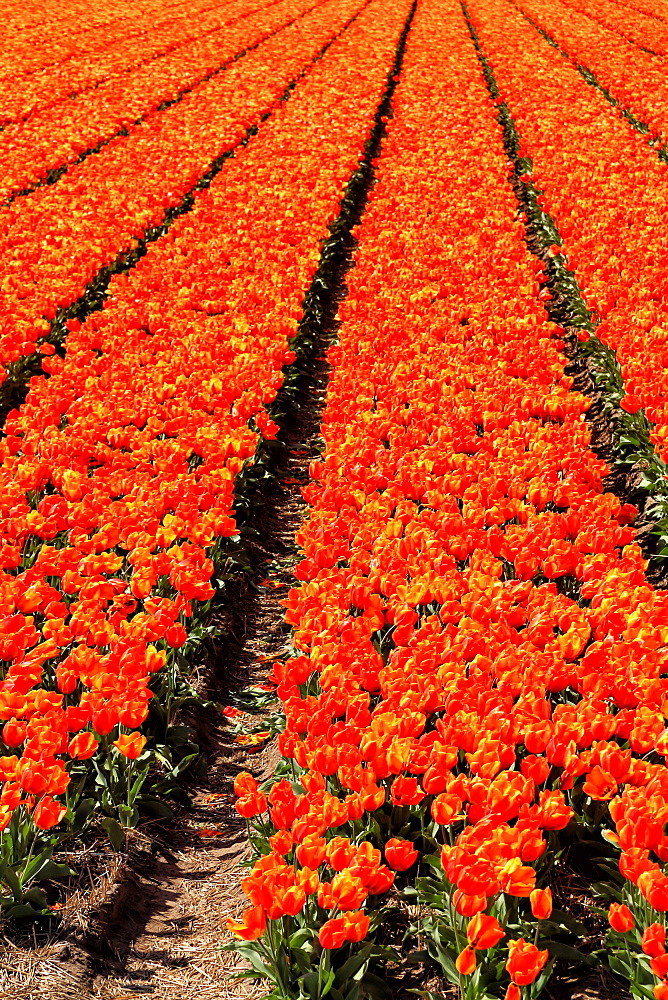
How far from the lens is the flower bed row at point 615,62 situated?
1808 cm

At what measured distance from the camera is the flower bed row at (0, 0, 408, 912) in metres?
3.66

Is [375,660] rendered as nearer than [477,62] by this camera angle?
Yes

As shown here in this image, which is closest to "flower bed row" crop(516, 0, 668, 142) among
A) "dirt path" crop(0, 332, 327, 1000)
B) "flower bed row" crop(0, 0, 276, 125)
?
"flower bed row" crop(0, 0, 276, 125)

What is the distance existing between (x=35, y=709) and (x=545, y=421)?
423 centimetres

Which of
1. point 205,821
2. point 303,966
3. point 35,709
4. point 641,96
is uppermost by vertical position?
point 641,96

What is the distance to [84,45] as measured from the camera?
80.9 ft

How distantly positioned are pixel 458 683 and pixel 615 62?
930 inches

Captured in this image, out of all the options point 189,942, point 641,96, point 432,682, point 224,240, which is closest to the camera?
point 189,942

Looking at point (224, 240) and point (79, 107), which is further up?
point (79, 107)

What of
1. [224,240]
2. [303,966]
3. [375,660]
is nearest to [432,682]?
[375,660]

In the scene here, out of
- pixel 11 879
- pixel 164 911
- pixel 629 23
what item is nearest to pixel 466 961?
pixel 164 911

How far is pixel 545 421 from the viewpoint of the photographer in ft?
21.8

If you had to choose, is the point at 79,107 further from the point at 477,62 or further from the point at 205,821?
the point at 205,821

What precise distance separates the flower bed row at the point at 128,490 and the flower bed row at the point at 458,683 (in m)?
0.60
